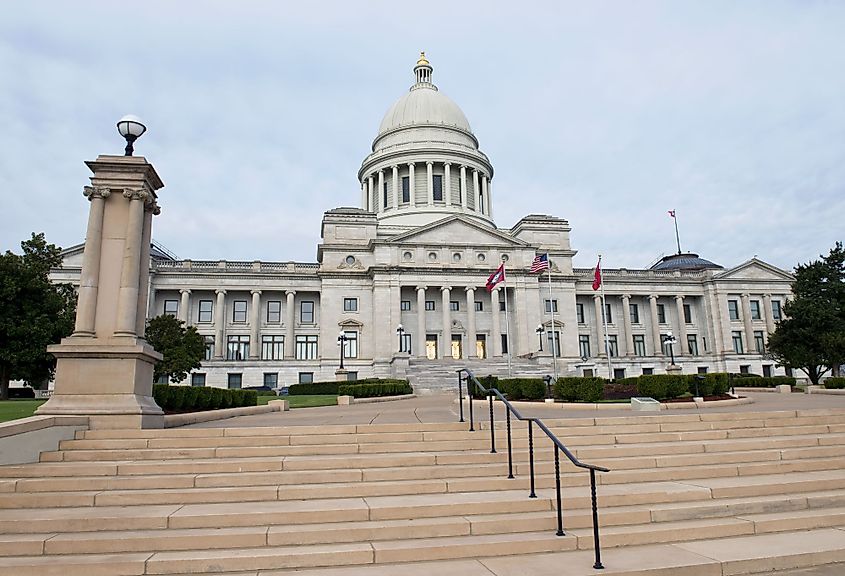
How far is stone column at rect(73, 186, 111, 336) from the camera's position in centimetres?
1315

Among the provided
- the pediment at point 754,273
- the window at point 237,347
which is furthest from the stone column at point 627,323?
the window at point 237,347

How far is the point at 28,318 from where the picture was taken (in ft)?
105

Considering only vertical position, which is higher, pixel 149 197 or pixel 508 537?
pixel 149 197

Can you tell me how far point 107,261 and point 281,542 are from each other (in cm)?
923

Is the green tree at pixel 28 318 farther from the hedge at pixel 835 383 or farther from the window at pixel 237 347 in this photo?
the hedge at pixel 835 383

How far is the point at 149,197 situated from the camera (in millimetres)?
14250

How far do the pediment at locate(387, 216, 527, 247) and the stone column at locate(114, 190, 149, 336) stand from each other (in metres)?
48.6

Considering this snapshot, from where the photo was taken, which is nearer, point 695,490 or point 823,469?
point 695,490

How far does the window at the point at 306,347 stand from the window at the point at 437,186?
24.9 meters

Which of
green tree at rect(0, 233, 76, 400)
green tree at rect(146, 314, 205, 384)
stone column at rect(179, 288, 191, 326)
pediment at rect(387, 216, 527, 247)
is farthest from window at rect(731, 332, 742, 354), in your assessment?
green tree at rect(0, 233, 76, 400)

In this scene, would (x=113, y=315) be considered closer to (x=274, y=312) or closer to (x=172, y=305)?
(x=274, y=312)

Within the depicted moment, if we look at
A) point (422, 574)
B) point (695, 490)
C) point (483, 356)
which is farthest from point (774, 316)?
point (422, 574)

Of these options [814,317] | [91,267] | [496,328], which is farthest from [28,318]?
[814,317]

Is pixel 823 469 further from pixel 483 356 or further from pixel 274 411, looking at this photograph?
pixel 483 356
